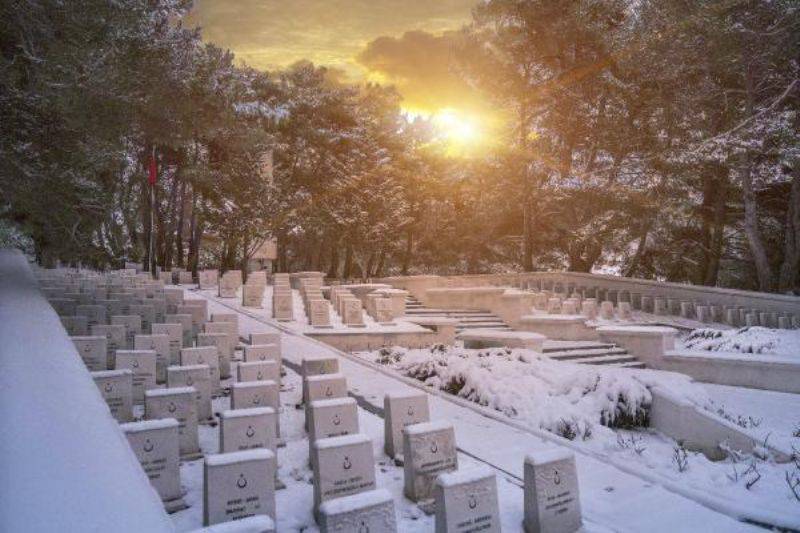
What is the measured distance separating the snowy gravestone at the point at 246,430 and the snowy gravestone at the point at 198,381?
144 cm

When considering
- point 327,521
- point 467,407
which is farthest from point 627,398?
point 327,521

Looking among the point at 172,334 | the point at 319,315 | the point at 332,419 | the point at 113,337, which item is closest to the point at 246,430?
the point at 332,419

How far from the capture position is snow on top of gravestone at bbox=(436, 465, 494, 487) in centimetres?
350

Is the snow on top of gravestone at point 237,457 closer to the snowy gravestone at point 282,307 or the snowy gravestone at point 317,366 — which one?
the snowy gravestone at point 317,366

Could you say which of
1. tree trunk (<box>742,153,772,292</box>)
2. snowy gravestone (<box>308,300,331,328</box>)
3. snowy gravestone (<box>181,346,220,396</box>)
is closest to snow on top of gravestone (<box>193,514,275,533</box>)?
snowy gravestone (<box>181,346,220,396</box>)

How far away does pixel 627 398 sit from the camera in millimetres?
8555

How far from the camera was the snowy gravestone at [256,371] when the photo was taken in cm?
613

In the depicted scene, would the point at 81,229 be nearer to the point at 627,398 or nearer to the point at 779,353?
the point at 627,398

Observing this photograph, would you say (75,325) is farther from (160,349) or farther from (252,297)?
(252,297)

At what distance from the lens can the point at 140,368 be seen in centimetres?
626

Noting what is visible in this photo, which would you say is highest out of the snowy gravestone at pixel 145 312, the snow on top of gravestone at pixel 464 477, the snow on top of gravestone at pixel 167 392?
the snowy gravestone at pixel 145 312

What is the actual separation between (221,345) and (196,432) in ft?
9.99

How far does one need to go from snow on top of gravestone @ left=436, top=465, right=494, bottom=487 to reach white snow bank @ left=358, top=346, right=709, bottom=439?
13.0 feet

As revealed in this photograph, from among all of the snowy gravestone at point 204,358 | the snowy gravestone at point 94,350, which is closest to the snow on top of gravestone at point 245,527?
the snowy gravestone at point 204,358
